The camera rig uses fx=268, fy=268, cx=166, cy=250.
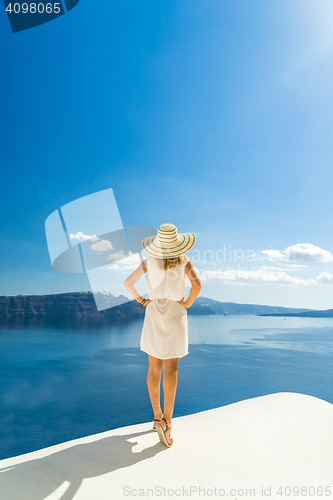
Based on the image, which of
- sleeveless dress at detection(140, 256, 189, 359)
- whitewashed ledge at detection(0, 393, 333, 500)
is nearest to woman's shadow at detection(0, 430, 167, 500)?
whitewashed ledge at detection(0, 393, 333, 500)

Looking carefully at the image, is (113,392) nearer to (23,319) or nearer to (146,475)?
(146,475)

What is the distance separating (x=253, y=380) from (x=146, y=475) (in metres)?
19.1

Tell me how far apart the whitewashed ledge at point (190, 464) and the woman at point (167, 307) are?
0.29m

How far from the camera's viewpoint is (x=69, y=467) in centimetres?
168

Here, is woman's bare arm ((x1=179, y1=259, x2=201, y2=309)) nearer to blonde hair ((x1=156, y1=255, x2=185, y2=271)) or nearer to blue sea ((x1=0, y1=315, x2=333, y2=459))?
blonde hair ((x1=156, y1=255, x2=185, y2=271))

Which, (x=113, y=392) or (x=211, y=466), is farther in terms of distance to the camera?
(x=113, y=392)

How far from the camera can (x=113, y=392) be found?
13.9m

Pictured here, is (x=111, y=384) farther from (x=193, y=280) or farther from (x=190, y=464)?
(x=193, y=280)

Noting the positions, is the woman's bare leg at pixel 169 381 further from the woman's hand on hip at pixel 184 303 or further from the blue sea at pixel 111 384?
the blue sea at pixel 111 384

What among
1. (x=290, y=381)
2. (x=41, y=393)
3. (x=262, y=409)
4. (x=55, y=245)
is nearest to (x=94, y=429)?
(x=41, y=393)

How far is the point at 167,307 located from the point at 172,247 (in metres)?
0.47

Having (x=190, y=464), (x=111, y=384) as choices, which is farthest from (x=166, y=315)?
(x=111, y=384)

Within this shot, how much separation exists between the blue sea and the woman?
956 cm

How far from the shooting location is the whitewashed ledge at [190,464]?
1509 millimetres
